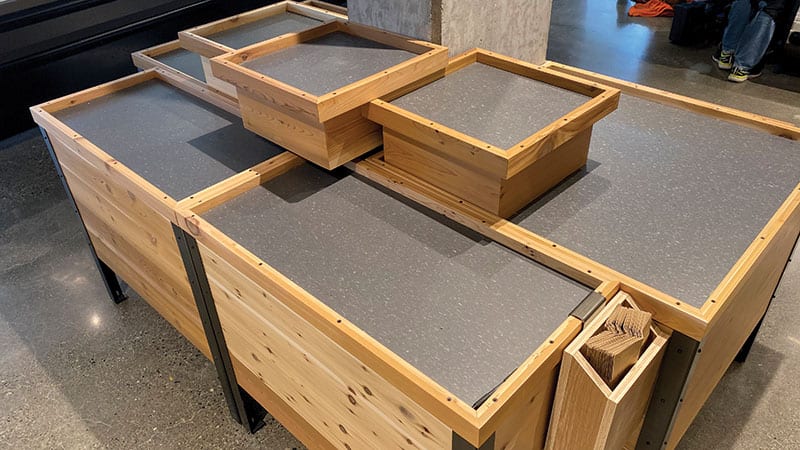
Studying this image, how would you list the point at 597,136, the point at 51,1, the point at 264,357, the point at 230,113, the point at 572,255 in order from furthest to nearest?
the point at 51,1 < the point at 230,113 < the point at 597,136 < the point at 264,357 < the point at 572,255

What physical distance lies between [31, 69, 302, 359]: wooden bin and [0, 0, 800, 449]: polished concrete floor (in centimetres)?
23

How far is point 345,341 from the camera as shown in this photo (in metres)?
1.09

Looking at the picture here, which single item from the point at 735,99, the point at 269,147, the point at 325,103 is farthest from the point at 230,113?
the point at 735,99

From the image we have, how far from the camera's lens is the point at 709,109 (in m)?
1.70

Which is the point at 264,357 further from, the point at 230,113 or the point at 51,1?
the point at 51,1

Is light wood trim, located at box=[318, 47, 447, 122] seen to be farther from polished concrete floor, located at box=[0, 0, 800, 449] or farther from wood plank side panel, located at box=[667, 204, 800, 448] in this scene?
polished concrete floor, located at box=[0, 0, 800, 449]

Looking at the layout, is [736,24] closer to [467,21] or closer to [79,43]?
[467,21]

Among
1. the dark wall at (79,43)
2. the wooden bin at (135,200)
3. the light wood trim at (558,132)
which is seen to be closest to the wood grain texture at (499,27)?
the light wood trim at (558,132)

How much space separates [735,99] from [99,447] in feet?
12.4

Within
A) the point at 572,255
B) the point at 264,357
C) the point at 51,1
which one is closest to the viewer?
the point at 572,255

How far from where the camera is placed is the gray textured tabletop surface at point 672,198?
1.21 metres

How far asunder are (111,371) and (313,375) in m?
1.09

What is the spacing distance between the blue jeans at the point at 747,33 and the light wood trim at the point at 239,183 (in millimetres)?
3436

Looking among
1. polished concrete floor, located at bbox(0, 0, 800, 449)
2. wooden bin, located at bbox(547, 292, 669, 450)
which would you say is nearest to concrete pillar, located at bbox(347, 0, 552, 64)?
wooden bin, located at bbox(547, 292, 669, 450)
